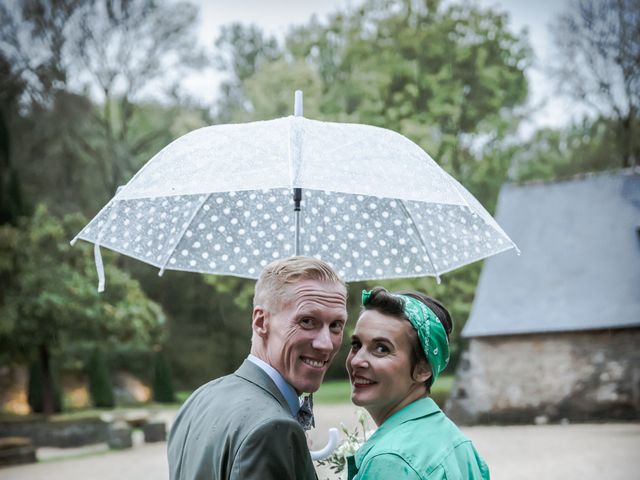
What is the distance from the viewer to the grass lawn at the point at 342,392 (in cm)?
2352

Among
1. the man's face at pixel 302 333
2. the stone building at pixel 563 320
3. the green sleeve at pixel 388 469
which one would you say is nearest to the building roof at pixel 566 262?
the stone building at pixel 563 320

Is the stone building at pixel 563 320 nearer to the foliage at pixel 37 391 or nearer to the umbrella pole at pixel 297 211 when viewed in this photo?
the foliage at pixel 37 391

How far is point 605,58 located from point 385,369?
28142mm

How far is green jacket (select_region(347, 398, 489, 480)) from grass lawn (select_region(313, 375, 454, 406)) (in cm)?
2011

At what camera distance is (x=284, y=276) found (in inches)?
92.4

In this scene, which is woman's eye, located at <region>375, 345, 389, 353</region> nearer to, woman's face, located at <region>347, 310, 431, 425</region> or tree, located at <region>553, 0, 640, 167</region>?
woman's face, located at <region>347, 310, 431, 425</region>

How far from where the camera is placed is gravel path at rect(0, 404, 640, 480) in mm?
12031

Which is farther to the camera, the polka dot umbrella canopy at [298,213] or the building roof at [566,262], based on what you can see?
the building roof at [566,262]

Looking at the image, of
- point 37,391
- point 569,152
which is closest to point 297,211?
point 37,391

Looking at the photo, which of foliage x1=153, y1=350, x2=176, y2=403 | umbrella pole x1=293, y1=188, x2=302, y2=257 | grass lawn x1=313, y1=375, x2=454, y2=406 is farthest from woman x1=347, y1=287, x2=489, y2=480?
foliage x1=153, y1=350, x2=176, y2=403

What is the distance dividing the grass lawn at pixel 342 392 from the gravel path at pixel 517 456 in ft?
16.4

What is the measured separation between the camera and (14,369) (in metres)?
26.4

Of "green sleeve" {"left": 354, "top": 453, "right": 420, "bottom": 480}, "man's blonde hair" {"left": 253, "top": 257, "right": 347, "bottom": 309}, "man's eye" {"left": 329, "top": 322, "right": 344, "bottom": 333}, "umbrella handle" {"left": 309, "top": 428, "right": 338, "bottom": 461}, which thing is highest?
"man's blonde hair" {"left": 253, "top": 257, "right": 347, "bottom": 309}

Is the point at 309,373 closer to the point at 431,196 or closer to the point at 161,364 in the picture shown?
the point at 431,196
